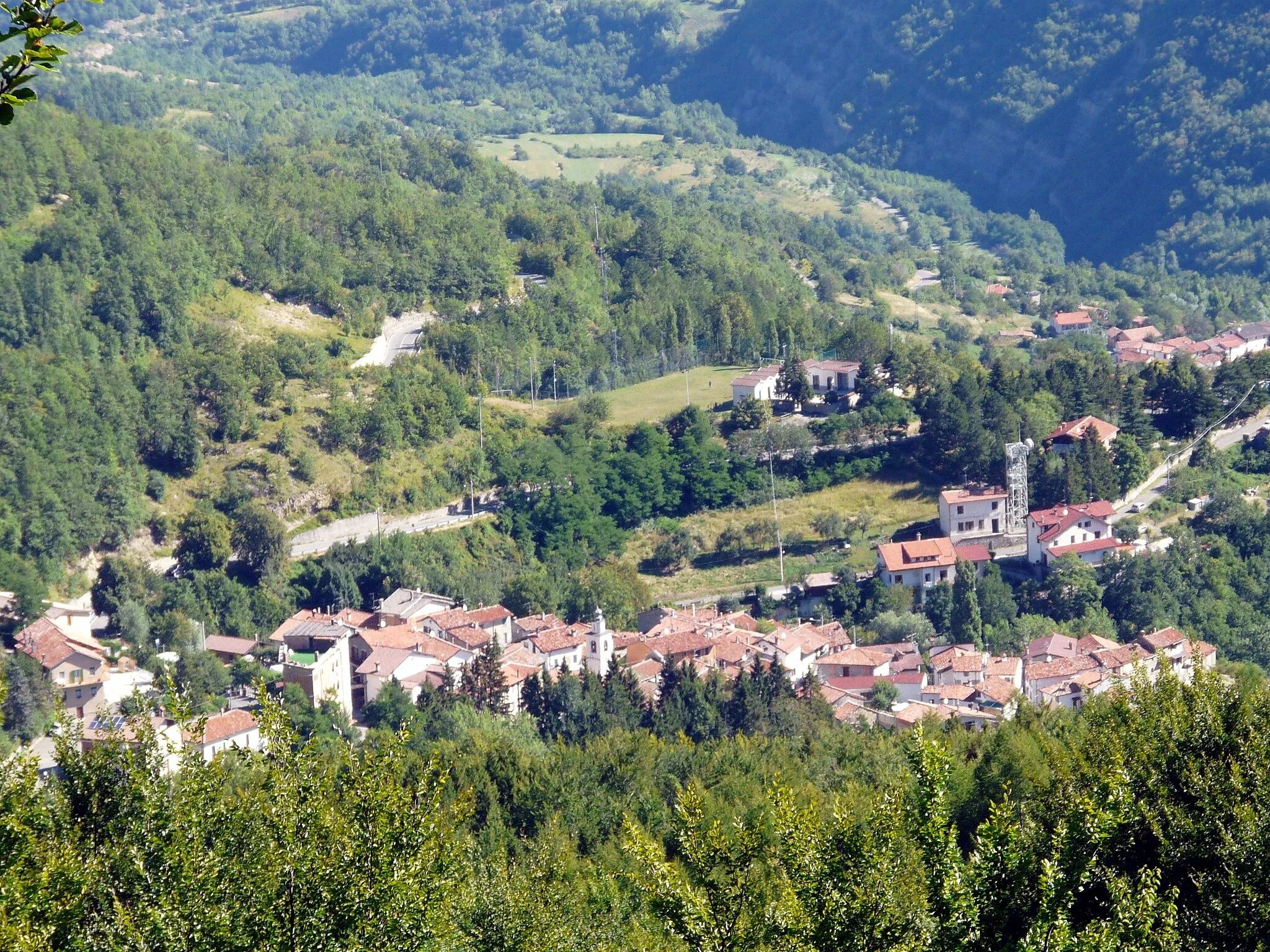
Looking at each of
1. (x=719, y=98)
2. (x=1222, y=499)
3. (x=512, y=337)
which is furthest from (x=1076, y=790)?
(x=719, y=98)

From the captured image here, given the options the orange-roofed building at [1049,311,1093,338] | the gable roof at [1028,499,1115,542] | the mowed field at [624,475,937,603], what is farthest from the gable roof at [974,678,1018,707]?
the orange-roofed building at [1049,311,1093,338]

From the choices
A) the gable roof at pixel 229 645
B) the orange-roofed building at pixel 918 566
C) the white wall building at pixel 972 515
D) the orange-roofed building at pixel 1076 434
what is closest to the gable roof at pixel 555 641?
the gable roof at pixel 229 645

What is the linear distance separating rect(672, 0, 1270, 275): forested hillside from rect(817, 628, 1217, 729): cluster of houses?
6055 cm

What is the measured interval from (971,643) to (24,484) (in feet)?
84.7

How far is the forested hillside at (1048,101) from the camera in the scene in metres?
104

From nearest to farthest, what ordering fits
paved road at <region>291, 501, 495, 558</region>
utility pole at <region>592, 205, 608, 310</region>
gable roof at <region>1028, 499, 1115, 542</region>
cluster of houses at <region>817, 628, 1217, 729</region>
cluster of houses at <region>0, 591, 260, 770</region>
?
cluster of houses at <region>0, 591, 260, 770</region> → cluster of houses at <region>817, 628, 1217, 729</region> → gable roof at <region>1028, 499, 1115, 542</region> → paved road at <region>291, 501, 495, 558</region> → utility pole at <region>592, 205, 608, 310</region>

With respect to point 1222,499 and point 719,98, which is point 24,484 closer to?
point 1222,499

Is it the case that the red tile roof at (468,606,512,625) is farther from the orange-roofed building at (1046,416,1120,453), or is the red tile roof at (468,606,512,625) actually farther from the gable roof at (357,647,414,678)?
the orange-roofed building at (1046,416,1120,453)

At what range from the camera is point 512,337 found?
2399 inches

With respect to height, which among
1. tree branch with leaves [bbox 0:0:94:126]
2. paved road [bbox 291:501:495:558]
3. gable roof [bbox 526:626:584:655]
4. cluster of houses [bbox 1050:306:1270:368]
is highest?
tree branch with leaves [bbox 0:0:94:126]

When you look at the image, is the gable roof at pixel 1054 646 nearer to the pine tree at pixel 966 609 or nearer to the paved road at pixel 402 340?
the pine tree at pixel 966 609

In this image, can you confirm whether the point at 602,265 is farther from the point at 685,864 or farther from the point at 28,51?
the point at 28,51

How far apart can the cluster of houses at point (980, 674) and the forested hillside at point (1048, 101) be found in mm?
60549

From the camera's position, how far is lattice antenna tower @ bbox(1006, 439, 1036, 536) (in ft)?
156
